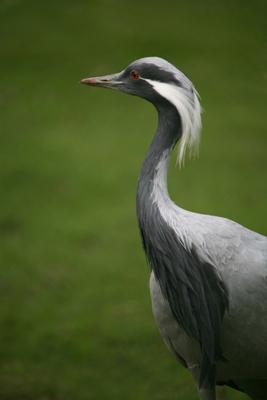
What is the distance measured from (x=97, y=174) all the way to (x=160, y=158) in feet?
14.3

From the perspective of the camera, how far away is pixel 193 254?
2.88 meters

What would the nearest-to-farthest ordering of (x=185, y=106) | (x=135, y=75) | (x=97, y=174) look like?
1. (x=185, y=106)
2. (x=135, y=75)
3. (x=97, y=174)

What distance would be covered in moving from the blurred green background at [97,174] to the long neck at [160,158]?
1.59m

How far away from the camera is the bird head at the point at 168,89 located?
9.39 ft

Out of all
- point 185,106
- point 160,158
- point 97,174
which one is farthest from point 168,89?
point 97,174

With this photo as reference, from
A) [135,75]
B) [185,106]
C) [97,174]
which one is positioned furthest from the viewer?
[97,174]

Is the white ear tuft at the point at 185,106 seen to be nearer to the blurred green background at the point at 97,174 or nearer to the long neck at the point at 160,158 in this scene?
the long neck at the point at 160,158

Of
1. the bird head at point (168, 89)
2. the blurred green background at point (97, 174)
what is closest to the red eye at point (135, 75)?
the bird head at point (168, 89)

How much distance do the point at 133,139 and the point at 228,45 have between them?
1.63 meters

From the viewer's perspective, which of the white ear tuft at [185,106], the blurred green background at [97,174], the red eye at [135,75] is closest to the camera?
the white ear tuft at [185,106]

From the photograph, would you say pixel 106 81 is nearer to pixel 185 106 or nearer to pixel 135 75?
pixel 135 75

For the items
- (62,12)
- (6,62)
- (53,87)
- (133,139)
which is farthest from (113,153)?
(62,12)

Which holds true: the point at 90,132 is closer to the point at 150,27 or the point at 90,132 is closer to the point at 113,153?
the point at 113,153

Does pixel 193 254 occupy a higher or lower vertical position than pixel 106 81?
lower
